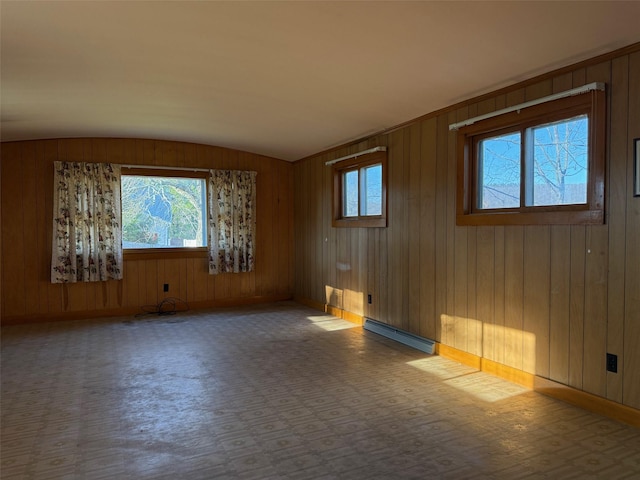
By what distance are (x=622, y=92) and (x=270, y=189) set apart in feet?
17.2

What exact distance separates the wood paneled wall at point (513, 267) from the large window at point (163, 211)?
2443mm

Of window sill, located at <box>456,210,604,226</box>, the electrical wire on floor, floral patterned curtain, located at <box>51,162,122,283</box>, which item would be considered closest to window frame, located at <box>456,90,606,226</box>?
window sill, located at <box>456,210,604,226</box>

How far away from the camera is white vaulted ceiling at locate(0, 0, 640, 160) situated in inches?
94.6

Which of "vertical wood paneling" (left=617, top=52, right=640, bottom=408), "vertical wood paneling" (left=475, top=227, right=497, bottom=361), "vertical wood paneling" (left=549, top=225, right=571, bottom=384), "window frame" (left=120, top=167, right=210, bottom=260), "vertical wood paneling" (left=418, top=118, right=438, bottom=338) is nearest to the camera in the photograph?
"vertical wood paneling" (left=617, top=52, right=640, bottom=408)

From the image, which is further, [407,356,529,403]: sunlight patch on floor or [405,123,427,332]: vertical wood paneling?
[405,123,427,332]: vertical wood paneling

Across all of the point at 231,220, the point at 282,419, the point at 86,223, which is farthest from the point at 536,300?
the point at 86,223

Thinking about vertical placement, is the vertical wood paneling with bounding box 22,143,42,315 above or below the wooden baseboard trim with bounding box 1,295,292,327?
above

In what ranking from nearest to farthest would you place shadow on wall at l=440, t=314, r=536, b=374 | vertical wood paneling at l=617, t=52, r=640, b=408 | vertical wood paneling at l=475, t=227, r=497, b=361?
vertical wood paneling at l=617, t=52, r=640, b=408
shadow on wall at l=440, t=314, r=536, b=374
vertical wood paneling at l=475, t=227, r=497, b=361

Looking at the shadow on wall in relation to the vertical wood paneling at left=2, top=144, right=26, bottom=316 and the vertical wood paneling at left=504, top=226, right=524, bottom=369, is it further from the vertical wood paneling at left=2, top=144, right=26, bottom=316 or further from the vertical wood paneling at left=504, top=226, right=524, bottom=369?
the vertical wood paneling at left=2, top=144, right=26, bottom=316

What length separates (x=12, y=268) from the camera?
18.6ft

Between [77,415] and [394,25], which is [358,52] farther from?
[77,415]

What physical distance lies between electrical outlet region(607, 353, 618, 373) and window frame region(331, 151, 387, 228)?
2593 mm

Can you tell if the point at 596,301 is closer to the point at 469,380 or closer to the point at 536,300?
the point at 536,300

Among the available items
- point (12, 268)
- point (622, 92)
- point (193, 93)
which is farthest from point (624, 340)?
point (12, 268)
